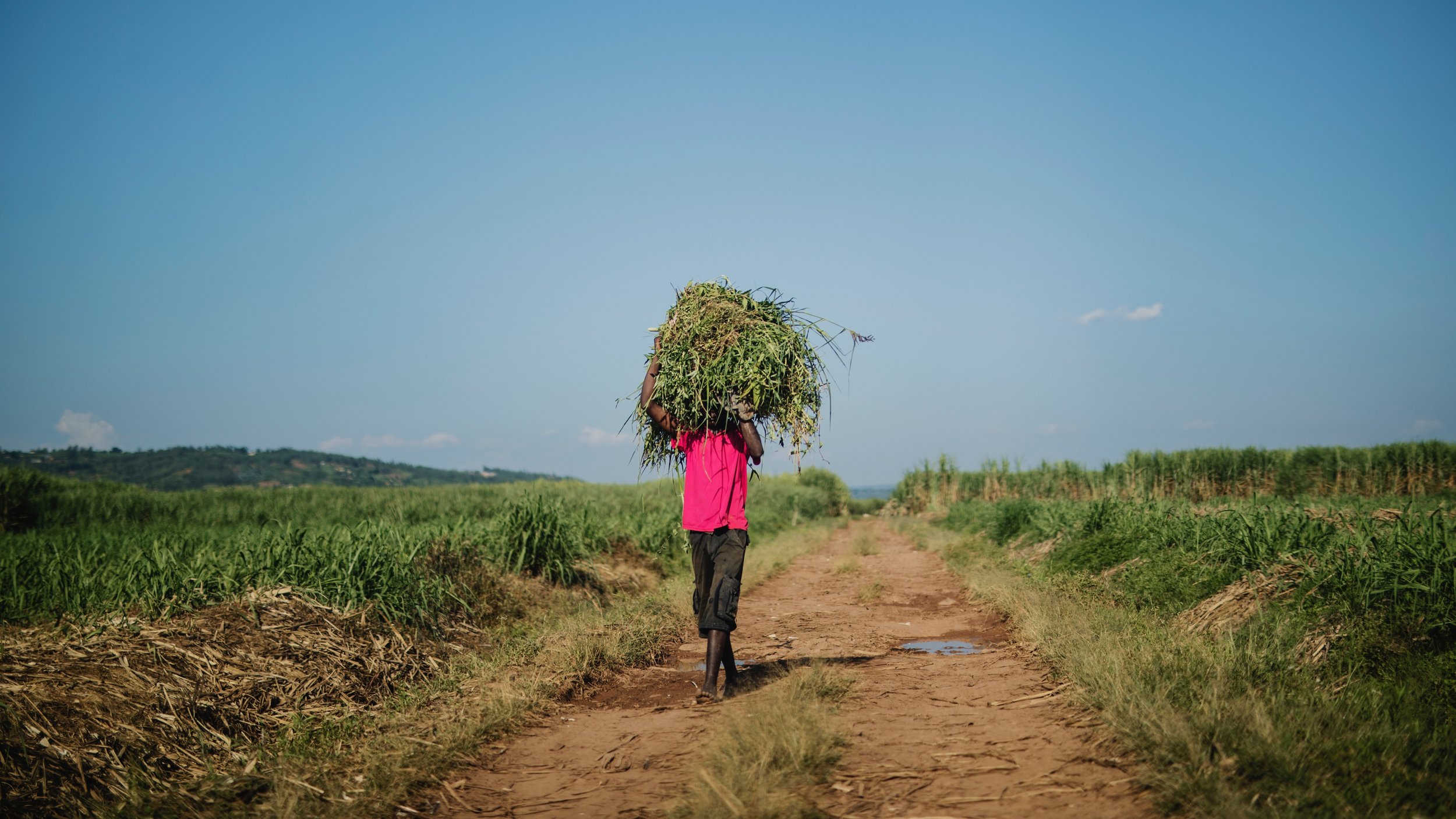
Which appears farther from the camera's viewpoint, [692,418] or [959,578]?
[959,578]

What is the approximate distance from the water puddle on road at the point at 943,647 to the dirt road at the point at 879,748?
7 cm

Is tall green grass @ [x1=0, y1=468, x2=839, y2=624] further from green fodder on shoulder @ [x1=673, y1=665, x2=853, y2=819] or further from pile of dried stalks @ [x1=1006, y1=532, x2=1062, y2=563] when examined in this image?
pile of dried stalks @ [x1=1006, y1=532, x2=1062, y2=563]

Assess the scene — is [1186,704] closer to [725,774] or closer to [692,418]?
[725,774]

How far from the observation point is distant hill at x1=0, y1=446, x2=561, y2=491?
2089 inches

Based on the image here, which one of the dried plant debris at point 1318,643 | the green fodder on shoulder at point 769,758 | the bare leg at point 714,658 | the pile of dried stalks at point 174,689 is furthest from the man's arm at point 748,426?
the dried plant debris at point 1318,643

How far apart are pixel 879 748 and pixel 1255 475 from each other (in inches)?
1210

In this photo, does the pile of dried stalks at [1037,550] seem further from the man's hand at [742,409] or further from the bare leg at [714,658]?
the man's hand at [742,409]

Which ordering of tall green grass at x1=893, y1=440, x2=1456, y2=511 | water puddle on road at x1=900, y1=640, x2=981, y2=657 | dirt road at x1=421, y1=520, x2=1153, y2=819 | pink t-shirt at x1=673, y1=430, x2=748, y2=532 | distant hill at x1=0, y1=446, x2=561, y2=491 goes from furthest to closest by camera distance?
distant hill at x1=0, y1=446, x2=561, y2=491 < tall green grass at x1=893, y1=440, x2=1456, y2=511 < water puddle on road at x1=900, y1=640, x2=981, y2=657 < pink t-shirt at x1=673, y1=430, x2=748, y2=532 < dirt road at x1=421, y1=520, x2=1153, y2=819

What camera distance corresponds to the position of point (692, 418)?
5.27 meters

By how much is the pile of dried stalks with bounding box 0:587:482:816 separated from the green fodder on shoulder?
2.50 metres

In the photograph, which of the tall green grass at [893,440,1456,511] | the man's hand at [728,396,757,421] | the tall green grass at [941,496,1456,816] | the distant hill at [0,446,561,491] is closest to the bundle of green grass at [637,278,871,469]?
the man's hand at [728,396,757,421]

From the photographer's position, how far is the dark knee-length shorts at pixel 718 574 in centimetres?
506

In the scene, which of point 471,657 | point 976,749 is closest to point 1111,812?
point 976,749

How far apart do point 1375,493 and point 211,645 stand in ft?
106
